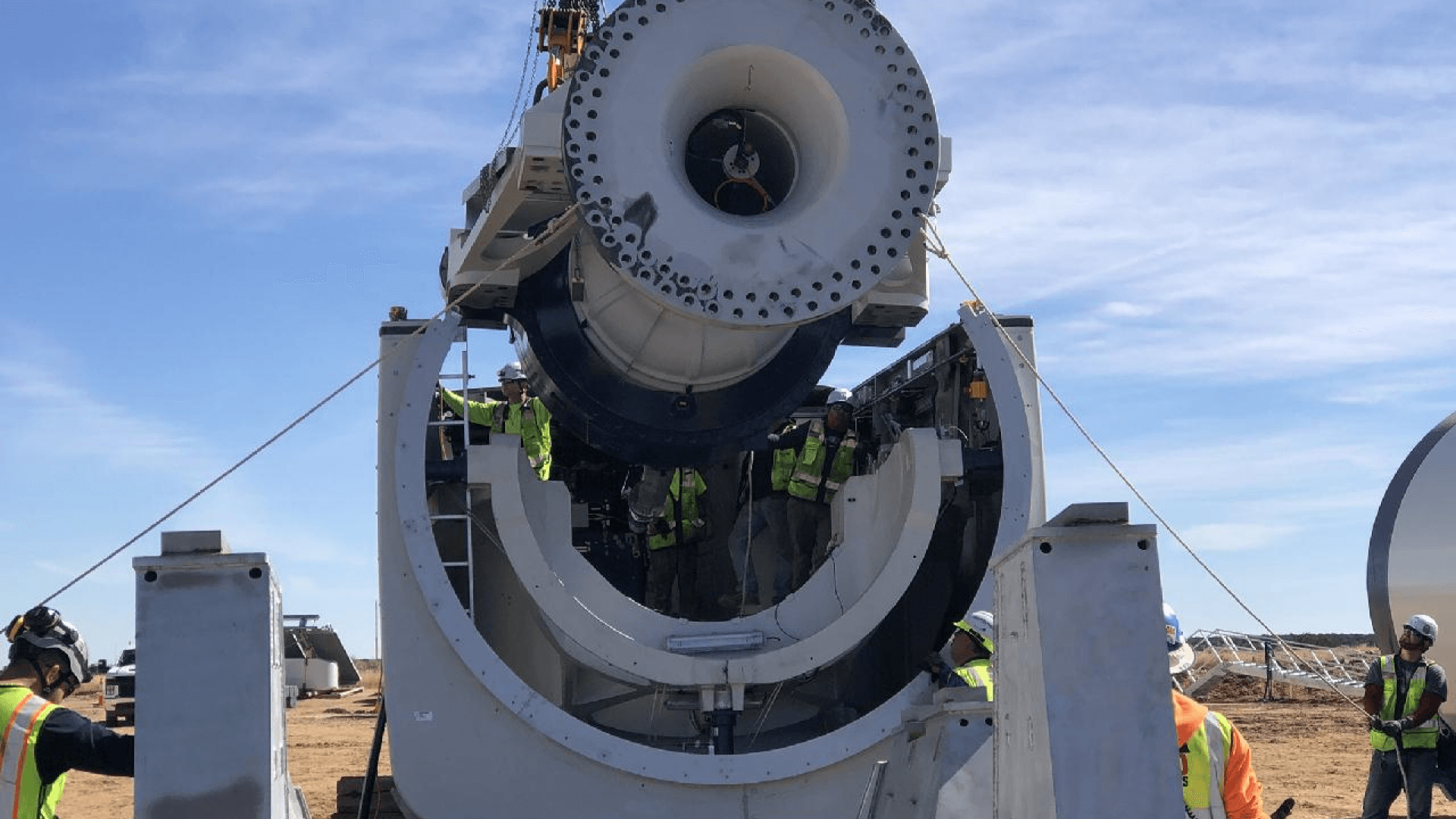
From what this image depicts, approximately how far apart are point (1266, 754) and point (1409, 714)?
22.5 ft

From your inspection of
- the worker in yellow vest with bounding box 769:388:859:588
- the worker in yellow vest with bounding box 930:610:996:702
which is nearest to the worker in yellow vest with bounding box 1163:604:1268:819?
the worker in yellow vest with bounding box 930:610:996:702

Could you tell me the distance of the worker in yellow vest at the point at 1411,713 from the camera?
9.45 m

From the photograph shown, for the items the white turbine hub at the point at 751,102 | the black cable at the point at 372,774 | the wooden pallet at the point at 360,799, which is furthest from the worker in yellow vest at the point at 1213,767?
the wooden pallet at the point at 360,799

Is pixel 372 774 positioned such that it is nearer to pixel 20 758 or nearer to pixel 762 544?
pixel 762 544

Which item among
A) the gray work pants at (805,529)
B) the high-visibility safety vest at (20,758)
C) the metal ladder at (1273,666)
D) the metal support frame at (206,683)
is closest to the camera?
the metal support frame at (206,683)

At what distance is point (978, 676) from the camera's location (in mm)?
5996

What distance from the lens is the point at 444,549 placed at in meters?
7.57

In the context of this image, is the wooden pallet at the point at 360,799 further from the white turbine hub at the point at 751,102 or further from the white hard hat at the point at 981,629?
the white turbine hub at the point at 751,102

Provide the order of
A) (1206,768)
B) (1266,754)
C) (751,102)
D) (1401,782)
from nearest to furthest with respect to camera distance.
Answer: (1206,768), (751,102), (1401,782), (1266,754)

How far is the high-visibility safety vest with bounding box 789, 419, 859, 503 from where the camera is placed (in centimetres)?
845

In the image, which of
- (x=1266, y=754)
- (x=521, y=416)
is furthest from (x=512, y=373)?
(x=1266, y=754)

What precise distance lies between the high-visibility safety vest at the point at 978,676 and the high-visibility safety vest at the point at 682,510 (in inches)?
100.0

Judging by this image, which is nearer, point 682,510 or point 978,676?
point 978,676

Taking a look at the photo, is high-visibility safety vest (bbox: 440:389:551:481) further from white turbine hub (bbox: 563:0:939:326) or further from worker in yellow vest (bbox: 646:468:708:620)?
white turbine hub (bbox: 563:0:939:326)
